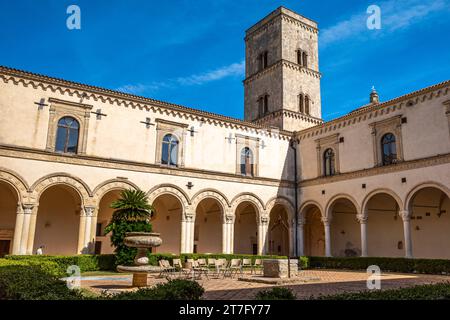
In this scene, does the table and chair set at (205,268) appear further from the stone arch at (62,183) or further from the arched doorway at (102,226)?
the arched doorway at (102,226)

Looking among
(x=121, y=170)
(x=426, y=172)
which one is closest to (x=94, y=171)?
(x=121, y=170)

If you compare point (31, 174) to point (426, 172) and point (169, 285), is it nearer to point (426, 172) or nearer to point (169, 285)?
point (169, 285)

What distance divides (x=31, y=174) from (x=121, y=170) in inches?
183

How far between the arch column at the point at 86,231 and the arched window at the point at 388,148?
17146 millimetres

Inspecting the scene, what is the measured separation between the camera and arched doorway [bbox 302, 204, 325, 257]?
3134 cm

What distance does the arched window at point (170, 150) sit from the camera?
24.8 meters

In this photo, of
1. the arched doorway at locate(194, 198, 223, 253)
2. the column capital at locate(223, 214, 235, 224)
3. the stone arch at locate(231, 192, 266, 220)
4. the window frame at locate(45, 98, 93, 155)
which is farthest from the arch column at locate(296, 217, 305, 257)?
the window frame at locate(45, 98, 93, 155)

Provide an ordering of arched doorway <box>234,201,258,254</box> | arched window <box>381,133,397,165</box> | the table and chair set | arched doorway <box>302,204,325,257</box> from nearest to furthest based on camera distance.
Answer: the table and chair set, arched window <box>381,133,397,165</box>, arched doorway <box>302,204,325,257</box>, arched doorway <box>234,201,258,254</box>

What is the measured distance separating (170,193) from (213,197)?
3.07m

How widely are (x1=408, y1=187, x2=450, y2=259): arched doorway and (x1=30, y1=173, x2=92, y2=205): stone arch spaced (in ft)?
61.2

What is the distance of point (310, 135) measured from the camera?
1164 inches

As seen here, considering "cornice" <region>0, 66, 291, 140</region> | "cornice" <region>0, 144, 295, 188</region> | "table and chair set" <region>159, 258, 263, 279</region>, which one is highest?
"cornice" <region>0, 66, 291, 140</region>

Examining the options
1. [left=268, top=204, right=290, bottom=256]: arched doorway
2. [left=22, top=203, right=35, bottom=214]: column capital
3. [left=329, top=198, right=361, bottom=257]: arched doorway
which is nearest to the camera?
[left=22, top=203, right=35, bottom=214]: column capital

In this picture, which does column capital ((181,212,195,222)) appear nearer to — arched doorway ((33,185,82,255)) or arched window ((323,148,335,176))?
arched doorway ((33,185,82,255))
